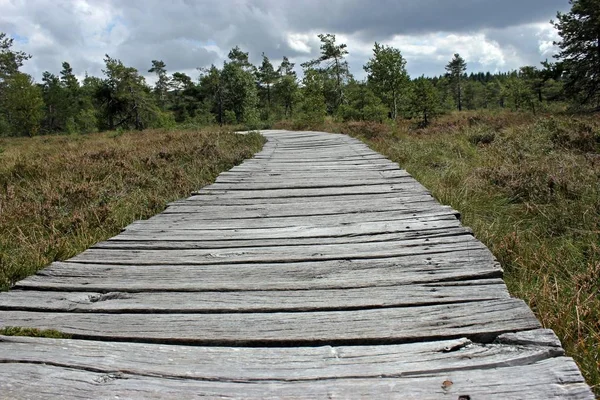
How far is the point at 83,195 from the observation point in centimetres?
510

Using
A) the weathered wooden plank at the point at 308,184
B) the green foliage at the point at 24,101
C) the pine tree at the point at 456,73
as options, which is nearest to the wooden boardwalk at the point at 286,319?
the weathered wooden plank at the point at 308,184

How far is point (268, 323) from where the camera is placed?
172 centimetres

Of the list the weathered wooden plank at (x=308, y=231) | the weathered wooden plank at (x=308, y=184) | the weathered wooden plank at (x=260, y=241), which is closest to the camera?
the weathered wooden plank at (x=260, y=241)

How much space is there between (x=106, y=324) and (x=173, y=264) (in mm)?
745

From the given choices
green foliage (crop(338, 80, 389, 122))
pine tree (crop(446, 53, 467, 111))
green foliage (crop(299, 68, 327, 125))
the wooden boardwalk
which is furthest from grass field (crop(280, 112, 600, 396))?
pine tree (crop(446, 53, 467, 111))

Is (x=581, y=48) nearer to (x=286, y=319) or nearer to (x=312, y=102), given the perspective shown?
(x=312, y=102)

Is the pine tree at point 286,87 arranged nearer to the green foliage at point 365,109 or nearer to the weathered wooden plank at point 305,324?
the green foliage at point 365,109

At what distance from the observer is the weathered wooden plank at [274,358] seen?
53.2 inches

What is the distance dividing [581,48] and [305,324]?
2714 centimetres

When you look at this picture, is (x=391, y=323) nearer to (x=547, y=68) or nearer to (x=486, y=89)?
(x=547, y=68)

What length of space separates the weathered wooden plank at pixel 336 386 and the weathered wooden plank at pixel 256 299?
0.52m

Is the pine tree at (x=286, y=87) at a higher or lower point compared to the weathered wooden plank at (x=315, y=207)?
higher

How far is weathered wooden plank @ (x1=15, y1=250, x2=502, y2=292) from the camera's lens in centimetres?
210

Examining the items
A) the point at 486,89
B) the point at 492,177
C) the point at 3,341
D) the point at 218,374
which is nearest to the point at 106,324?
the point at 3,341
